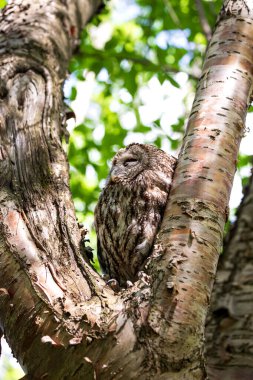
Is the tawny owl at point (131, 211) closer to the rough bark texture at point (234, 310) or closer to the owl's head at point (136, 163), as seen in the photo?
the owl's head at point (136, 163)

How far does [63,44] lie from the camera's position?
3570 mm

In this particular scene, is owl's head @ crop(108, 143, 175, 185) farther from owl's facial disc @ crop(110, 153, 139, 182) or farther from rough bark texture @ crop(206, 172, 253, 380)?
rough bark texture @ crop(206, 172, 253, 380)

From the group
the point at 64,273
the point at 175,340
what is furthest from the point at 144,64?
the point at 175,340

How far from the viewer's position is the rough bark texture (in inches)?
82.8

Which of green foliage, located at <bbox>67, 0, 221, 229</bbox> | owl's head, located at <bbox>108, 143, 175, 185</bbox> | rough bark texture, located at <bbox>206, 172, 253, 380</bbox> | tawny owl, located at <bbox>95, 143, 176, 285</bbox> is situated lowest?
rough bark texture, located at <bbox>206, 172, 253, 380</bbox>

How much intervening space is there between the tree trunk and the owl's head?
46 cm

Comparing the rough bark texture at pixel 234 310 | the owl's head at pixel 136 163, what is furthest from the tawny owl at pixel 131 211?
the rough bark texture at pixel 234 310

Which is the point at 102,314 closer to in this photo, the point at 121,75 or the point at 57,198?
the point at 57,198

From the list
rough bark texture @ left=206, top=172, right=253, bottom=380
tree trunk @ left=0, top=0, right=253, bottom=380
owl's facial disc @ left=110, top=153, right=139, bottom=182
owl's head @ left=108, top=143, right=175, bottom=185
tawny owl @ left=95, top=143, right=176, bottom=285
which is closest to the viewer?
tree trunk @ left=0, top=0, right=253, bottom=380

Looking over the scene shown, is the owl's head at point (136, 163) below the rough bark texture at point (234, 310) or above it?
above

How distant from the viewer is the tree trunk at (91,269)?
5.31 feet

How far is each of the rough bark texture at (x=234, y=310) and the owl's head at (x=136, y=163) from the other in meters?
0.62

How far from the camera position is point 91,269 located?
2.03 metres

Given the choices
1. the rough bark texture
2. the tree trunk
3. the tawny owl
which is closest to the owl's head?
the tawny owl
